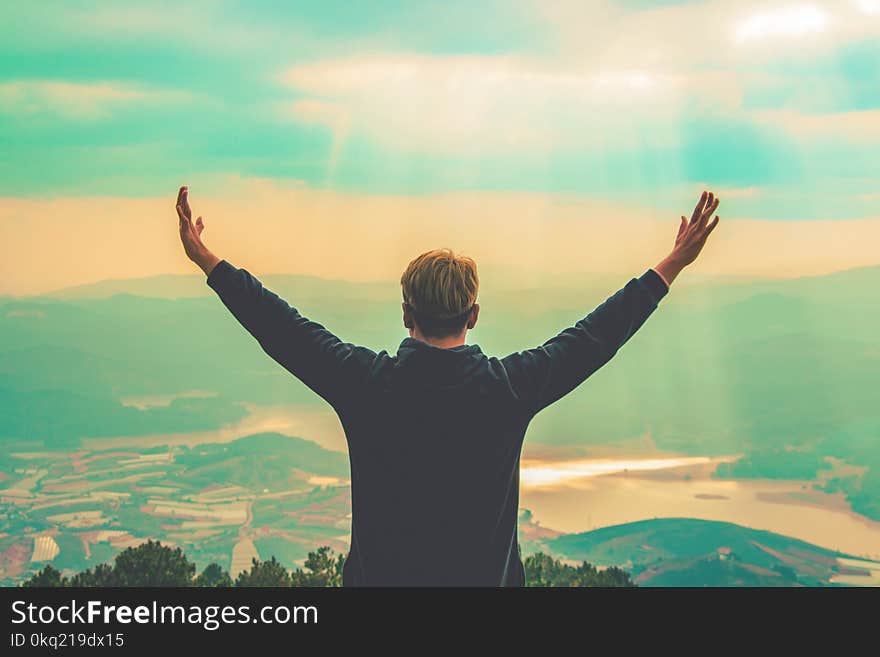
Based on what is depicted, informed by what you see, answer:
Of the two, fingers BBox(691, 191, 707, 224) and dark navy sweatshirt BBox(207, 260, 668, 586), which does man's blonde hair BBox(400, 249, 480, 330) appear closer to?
dark navy sweatshirt BBox(207, 260, 668, 586)

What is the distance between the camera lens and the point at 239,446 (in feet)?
25.4

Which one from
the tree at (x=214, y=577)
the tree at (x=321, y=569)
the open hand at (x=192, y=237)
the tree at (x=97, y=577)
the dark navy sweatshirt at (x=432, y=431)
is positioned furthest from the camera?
the tree at (x=214, y=577)

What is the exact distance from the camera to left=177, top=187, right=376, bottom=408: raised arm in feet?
4.17

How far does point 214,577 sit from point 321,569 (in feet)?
2.47

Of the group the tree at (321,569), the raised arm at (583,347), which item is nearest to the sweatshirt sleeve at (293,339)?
the raised arm at (583,347)

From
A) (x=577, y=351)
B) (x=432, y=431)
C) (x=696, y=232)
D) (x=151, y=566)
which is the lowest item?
(x=432, y=431)

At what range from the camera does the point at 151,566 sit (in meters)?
4.34

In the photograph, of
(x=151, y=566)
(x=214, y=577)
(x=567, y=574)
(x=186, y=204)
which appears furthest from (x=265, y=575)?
(x=186, y=204)

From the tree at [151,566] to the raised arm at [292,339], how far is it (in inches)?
135

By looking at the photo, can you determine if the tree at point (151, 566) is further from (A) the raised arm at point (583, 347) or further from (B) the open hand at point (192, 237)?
(A) the raised arm at point (583, 347)

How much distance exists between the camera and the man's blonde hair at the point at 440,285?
126 centimetres

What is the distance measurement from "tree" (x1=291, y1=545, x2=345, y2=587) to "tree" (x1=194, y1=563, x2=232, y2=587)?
17.9 inches

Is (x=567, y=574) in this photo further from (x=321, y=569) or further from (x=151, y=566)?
(x=151, y=566)

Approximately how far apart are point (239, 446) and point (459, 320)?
268 inches
